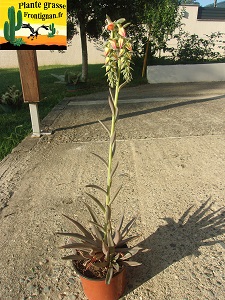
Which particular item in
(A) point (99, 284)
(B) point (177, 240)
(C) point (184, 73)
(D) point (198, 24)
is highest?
(D) point (198, 24)

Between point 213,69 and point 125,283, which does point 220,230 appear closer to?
point 125,283

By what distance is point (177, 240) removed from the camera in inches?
90.8

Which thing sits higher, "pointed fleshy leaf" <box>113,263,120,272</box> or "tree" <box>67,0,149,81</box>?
"tree" <box>67,0,149,81</box>

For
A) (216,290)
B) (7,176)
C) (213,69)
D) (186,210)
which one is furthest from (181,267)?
(213,69)

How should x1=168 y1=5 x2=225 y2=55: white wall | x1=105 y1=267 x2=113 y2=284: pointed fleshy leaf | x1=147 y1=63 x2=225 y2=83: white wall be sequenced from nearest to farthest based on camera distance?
x1=105 y1=267 x2=113 y2=284: pointed fleshy leaf → x1=147 y1=63 x2=225 y2=83: white wall → x1=168 y1=5 x2=225 y2=55: white wall

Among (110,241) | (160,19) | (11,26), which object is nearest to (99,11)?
(160,19)

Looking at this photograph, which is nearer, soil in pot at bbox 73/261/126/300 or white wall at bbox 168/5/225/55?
soil in pot at bbox 73/261/126/300

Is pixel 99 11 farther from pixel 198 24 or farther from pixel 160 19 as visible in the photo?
pixel 198 24

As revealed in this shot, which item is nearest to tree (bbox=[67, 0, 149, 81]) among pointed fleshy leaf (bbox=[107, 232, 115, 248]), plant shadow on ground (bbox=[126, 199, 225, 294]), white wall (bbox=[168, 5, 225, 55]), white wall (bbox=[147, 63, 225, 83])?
white wall (bbox=[147, 63, 225, 83])

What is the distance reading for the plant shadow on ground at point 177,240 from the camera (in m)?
2.02

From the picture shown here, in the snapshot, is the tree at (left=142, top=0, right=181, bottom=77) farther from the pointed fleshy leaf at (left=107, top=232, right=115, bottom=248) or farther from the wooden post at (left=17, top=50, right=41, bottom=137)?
the pointed fleshy leaf at (left=107, top=232, right=115, bottom=248)

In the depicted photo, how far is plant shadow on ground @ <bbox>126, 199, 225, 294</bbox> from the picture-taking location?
6.63 feet

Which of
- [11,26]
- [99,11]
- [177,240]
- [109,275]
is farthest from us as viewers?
[99,11]

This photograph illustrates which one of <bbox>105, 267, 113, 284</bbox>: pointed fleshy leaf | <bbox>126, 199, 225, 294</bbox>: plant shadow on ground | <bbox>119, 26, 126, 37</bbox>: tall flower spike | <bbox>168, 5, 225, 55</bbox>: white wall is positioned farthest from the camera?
<bbox>168, 5, 225, 55</bbox>: white wall
